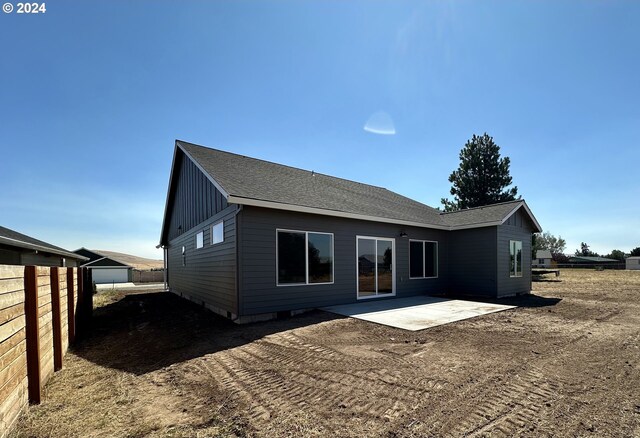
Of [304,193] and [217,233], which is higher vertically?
[304,193]

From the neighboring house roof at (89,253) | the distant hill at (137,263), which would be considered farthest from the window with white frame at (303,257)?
the distant hill at (137,263)

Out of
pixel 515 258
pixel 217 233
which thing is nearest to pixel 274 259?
pixel 217 233

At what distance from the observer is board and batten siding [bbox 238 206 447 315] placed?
7418 mm

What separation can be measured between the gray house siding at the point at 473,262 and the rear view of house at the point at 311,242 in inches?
1.5

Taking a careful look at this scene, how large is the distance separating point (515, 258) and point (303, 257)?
922 centimetres

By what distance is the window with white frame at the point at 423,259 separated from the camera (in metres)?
11.6

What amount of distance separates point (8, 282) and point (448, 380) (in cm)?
461

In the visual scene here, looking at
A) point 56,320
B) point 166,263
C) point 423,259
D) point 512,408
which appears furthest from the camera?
point 166,263

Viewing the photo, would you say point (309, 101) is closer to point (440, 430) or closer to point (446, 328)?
point (446, 328)

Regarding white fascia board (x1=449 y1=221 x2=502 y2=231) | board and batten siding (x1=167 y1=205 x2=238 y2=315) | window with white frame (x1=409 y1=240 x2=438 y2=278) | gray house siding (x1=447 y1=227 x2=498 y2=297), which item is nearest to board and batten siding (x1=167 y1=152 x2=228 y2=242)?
board and batten siding (x1=167 y1=205 x2=238 y2=315)

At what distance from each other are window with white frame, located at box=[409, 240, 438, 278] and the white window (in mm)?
6727

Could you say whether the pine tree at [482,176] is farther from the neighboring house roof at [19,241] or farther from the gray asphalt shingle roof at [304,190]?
the neighboring house roof at [19,241]

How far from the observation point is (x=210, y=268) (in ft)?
31.7

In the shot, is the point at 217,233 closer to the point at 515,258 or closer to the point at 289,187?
the point at 289,187
